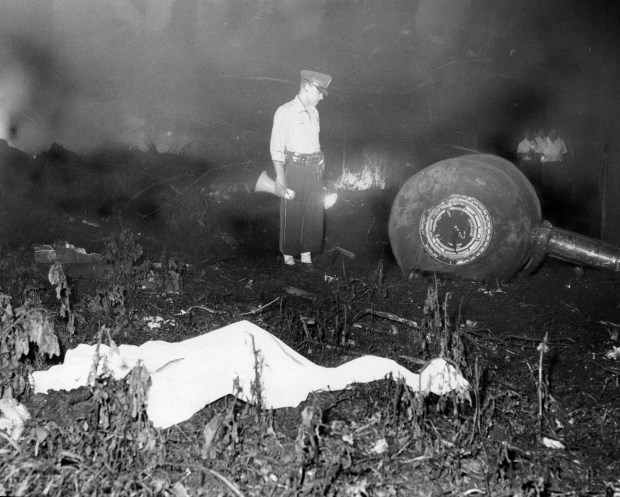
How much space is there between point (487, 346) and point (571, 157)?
5.82m

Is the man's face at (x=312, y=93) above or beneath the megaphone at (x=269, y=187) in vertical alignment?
above

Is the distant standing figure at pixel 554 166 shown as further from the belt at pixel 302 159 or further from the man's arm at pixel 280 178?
the man's arm at pixel 280 178

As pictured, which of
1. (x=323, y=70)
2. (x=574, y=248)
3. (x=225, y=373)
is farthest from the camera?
(x=323, y=70)

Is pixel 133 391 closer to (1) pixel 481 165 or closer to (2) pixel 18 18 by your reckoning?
(1) pixel 481 165

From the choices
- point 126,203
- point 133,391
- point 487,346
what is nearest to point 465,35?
point 126,203

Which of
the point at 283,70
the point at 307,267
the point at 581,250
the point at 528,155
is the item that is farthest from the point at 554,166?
the point at 307,267

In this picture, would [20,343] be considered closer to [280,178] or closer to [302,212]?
[280,178]

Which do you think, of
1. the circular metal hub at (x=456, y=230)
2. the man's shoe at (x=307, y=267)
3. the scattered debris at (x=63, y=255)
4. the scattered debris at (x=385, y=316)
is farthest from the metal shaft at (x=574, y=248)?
the scattered debris at (x=63, y=255)

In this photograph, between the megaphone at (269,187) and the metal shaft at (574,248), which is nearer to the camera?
the metal shaft at (574,248)

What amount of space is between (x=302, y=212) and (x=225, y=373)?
3.09m

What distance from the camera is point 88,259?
6.36 meters

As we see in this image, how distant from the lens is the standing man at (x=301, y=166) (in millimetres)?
6230

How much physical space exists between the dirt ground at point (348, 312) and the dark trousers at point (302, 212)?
321mm

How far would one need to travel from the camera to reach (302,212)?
258 inches
